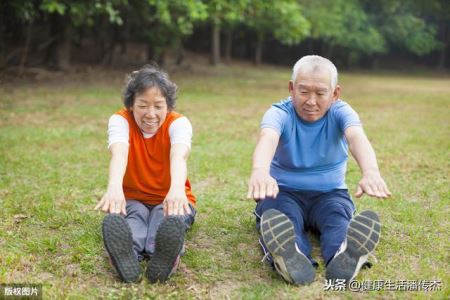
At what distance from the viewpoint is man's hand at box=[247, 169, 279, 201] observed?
2.99 meters

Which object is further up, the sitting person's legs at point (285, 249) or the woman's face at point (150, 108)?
the woman's face at point (150, 108)

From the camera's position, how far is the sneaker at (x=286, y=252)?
9.52ft

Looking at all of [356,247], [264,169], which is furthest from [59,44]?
[356,247]

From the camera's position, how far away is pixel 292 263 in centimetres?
292

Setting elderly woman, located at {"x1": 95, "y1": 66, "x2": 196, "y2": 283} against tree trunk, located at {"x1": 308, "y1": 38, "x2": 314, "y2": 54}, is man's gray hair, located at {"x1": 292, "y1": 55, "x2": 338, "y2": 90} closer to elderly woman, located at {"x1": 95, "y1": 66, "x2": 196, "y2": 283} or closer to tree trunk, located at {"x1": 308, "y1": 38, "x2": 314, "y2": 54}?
elderly woman, located at {"x1": 95, "y1": 66, "x2": 196, "y2": 283}

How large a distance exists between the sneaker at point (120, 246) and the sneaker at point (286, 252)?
28.9 inches

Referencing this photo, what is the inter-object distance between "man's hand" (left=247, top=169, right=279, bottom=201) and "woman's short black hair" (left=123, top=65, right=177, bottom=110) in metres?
0.82

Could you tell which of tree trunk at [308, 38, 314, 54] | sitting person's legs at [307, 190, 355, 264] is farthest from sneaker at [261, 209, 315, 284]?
tree trunk at [308, 38, 314, 54]

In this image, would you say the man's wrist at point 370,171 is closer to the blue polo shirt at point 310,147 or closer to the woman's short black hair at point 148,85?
the blue polo shirt at point 310,147

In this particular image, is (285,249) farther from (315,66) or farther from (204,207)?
(204,207)

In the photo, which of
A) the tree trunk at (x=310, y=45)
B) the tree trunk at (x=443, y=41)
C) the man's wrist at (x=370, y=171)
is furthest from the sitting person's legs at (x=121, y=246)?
the tree trunk at (x=443, y=41)

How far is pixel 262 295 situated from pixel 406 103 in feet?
37.1

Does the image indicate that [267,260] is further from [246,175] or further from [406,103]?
[406,103]

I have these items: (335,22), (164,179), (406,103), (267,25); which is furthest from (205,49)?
(164,179)
